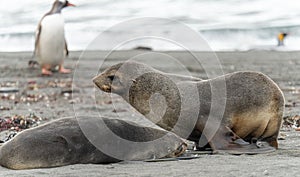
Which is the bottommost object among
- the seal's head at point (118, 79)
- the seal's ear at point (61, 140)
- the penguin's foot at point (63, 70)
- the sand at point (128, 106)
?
the penguin's foot at point (63, 70)

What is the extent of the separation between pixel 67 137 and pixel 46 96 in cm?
671

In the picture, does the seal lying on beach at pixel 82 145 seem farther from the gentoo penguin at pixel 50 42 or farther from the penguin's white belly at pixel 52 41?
the penguin's white belly at pixel 52 41

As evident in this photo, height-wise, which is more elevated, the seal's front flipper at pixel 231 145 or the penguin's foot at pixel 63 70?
the seal's front flipper at pixel 231 145

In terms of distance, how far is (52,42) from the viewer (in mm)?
16297

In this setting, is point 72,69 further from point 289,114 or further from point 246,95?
point 246,95

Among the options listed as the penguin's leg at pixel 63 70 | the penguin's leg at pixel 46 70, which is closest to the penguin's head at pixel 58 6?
the penguin's leg at pixel 46 70

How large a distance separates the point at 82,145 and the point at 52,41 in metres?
11.3

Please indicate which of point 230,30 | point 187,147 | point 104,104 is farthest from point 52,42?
point 187,147

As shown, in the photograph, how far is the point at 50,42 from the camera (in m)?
16.3

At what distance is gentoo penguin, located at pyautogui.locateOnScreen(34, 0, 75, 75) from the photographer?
1571cm

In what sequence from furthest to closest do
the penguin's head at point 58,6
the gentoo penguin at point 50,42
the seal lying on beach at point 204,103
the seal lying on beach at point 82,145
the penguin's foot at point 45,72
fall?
the penguin's head at point 58,6 < the gentoo penguin at point 50,42 < the penguin's foot at point 45,72 < the seal lying on beach at point 204,103 < the seal lying on beach at point 82,145

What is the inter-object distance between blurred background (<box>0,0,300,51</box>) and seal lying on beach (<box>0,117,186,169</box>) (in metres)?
11.0

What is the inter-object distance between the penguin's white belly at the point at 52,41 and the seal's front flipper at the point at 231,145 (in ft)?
34.3

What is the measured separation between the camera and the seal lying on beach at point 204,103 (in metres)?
5.67
